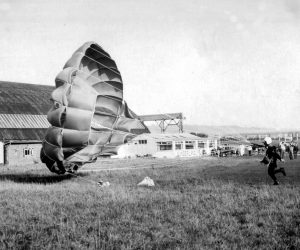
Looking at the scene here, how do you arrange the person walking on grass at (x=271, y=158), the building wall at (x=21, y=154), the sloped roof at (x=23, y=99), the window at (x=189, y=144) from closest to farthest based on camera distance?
the person walking on grass at (x=271, y=158) → the building wall at (x=21, y=154) → the sloped roof at (x=23, y=99) → the window at (x=189, y=144)

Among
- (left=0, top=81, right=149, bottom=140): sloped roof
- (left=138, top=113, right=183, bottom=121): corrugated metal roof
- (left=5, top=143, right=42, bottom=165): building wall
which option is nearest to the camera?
(left=5, top=143, right=42, bottom=165): building wall

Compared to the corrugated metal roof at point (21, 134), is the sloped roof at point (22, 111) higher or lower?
higher

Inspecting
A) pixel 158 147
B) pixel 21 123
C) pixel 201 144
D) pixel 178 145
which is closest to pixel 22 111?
pixel 21 123

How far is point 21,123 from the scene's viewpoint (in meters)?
50.9

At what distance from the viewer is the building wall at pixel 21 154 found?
45.9 meters

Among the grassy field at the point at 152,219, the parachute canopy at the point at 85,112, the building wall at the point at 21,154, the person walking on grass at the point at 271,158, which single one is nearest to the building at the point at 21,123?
the building wall at the point at 21,154

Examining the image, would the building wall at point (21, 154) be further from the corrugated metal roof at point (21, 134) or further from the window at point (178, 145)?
the window at point (178, 145)

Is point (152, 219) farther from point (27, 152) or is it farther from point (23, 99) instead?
point (23, 99)

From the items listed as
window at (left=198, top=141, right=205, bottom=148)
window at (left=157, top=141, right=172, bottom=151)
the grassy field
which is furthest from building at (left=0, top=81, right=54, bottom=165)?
the grassy field

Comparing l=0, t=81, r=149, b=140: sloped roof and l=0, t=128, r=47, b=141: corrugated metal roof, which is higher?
l=0, t=81, r=149, b=140: sloped roof

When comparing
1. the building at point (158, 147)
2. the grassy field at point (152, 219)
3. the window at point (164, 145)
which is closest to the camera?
the grassy field at point (152, 219)

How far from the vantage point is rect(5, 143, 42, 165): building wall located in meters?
45.9

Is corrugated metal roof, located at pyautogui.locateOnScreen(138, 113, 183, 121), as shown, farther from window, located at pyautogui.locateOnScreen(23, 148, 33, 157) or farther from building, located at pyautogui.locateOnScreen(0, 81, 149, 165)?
window, located at pyautogui.locateOnScreen(23, 148, 33, 157)

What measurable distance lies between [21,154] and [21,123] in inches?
214
